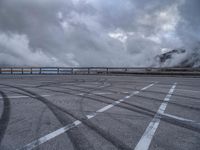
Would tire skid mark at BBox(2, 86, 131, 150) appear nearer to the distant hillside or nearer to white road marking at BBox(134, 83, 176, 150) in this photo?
white road marking at BBox(134, 83, 176, 150)

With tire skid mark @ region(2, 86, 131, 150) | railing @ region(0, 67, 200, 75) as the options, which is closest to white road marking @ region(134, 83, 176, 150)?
tire skid mark @ region(2, 86, 131, 150)

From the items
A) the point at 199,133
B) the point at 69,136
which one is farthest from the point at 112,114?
the point at 199,133

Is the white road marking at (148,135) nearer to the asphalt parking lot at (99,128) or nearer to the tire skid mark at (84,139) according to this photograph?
the asphalt parking lot at (99,128)

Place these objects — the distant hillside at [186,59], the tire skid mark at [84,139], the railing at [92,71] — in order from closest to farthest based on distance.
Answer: the tire skid mark at [84,139] < the railing at [92,71] < the distant hillside at [186,59]

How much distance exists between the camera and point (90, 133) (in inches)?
151

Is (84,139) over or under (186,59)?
under

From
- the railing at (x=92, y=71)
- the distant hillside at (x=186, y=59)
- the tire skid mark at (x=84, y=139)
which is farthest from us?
the distant hillside at (x=186, y=59)

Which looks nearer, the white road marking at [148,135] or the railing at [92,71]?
the white road marking at [148,135]

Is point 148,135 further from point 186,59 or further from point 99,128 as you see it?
point 186,59

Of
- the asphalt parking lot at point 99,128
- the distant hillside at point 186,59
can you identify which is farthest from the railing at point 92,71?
the distant hillside at point 186,59

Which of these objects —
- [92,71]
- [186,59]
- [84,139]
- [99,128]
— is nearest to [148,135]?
[99,128]

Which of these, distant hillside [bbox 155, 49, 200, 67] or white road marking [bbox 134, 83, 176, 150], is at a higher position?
distant hillside [bbox 155, 49, 200, 67]

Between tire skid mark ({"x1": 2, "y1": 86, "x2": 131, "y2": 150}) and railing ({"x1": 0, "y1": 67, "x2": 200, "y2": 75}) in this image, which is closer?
tire skid mark ({"x1": 2, "y1": 86, "x2": 131, "y2": 150})

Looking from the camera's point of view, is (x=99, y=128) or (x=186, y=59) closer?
(x=99, y=128)
